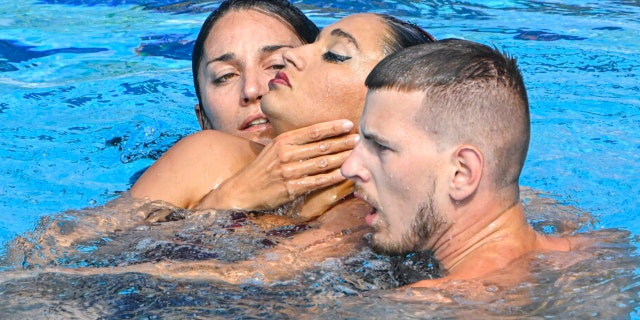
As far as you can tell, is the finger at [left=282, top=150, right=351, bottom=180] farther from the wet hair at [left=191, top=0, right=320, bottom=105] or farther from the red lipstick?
the wet hair at [left=191, top=0, right=320, bottom=105]

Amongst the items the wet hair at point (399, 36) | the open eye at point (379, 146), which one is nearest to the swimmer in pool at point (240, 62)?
the wet hair at point (399, 36)

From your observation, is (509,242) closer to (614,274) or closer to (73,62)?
(614,274)

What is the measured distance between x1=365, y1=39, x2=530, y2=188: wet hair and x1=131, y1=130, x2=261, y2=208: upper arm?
1.50 m

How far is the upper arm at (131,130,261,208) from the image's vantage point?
15.8ft

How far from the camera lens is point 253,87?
203 inches

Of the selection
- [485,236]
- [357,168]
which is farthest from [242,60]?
[485,236]

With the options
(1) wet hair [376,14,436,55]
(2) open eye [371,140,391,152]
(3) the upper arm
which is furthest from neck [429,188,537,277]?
(3) the upper arm

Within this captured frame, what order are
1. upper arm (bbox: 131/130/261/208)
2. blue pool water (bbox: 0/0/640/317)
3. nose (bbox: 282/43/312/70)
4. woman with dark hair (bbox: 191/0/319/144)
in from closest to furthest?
nose (bbox: 282/43/312/70)
upper arm (bbox: 131/130/261/208)
woman with dark hair (bbox: 191/0/319/144)
blue pool water (bbox: 0/0/640/317)

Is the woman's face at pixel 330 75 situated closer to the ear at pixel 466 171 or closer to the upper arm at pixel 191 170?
the upper arm at pixel 191 170

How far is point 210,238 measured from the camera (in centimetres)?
438

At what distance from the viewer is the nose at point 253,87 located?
5.15m

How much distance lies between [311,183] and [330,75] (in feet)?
1.87

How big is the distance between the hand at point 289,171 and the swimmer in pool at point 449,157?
81 centimetres

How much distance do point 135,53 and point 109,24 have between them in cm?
104
